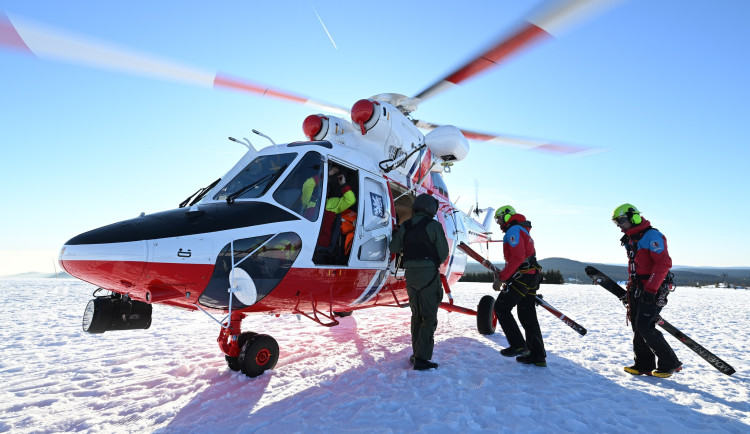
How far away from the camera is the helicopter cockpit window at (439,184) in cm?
836

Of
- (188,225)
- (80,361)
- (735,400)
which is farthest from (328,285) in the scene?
(735,400)

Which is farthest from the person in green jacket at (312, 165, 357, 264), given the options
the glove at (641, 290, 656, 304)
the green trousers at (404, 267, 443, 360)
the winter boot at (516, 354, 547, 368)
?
the glove at (641, 290, 656, 304)

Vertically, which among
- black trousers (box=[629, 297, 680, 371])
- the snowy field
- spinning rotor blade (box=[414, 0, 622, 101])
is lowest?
the snowy field

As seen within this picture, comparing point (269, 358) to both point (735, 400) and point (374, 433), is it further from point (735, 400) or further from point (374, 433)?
point (735, 400)

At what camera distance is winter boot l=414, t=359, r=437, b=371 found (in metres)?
5.01

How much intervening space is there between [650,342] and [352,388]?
3.83 metres

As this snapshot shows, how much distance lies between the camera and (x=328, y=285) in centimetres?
493

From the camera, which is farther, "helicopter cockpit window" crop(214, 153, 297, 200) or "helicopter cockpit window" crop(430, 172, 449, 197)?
"helicopter cockpit window" crop(430, 172, 449, 197)

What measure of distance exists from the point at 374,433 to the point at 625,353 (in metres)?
5.22

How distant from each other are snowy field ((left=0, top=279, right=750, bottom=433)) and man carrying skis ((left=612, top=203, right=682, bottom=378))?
0.88 ft

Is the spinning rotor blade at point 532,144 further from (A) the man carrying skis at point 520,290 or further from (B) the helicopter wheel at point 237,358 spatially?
(B) the helicopter wheel at point 237,358

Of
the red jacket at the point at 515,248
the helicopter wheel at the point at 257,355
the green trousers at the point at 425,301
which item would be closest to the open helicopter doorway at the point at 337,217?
the green trousers at the point at 425,301

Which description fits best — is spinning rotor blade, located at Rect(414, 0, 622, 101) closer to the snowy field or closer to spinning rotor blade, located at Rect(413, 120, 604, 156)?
spinning rotor blade, located at Rect(413, 120, 604, 156)

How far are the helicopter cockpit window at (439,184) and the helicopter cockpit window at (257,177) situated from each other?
4008 mm
